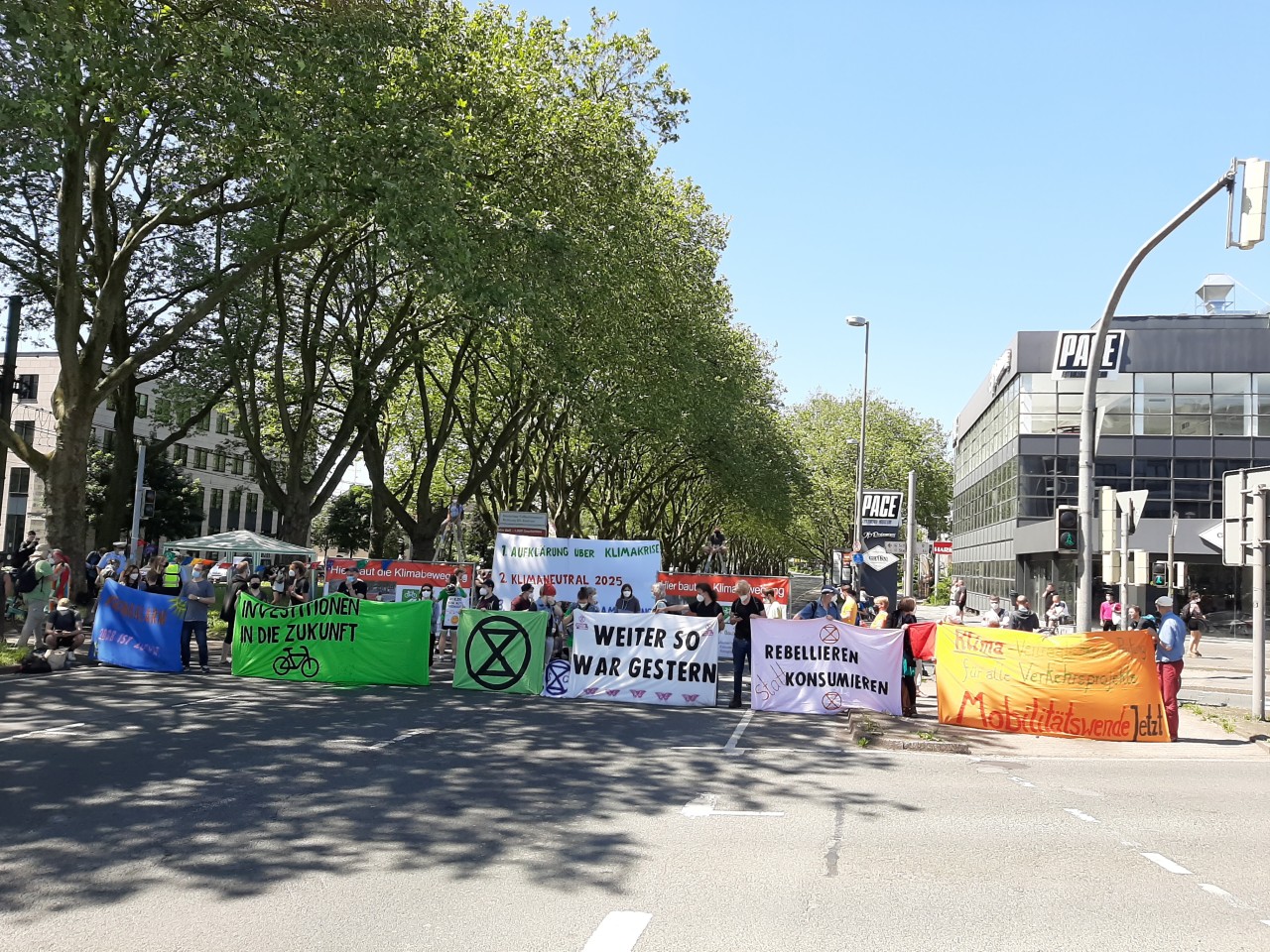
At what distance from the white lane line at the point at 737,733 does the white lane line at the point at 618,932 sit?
5370mm

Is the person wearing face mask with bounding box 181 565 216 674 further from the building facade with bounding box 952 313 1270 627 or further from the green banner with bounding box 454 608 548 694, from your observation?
the building facade with bounding box 952 313 1270 627

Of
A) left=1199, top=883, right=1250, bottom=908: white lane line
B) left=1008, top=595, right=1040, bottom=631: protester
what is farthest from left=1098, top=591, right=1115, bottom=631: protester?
left=1199, top=883, right=1250, bottom=908: white lane line

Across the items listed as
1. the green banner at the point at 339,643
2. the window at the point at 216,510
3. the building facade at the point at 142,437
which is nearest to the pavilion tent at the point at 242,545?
the green banner at the point at 339,643

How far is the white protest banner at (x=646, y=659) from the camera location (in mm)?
14273

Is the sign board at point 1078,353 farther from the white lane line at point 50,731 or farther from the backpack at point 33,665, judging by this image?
the backpack at point 33,665

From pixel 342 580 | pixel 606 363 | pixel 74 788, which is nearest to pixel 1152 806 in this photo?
pixel 74 788

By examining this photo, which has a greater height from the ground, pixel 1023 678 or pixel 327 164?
pixel 327 164

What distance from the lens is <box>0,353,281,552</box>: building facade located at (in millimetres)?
61594

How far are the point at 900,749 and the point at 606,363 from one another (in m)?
19.0

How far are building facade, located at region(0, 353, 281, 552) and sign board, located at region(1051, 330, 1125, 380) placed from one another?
3995cm

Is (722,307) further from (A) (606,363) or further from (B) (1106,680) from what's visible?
(B) (1106,680)

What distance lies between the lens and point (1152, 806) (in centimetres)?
869

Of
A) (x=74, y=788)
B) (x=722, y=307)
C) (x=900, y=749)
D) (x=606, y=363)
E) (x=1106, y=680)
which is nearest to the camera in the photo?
(x=74, y=788)

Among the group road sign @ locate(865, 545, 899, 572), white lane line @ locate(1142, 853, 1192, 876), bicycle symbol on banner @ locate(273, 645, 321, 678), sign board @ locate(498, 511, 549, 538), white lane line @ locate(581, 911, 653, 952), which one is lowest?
white lane line @ locate(581, 911, 653, 952)
